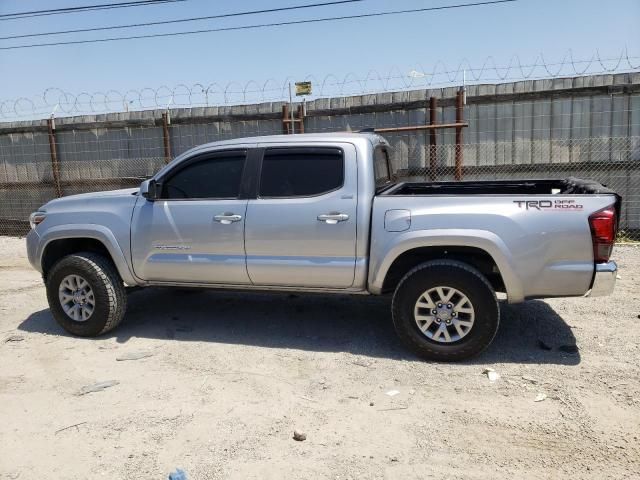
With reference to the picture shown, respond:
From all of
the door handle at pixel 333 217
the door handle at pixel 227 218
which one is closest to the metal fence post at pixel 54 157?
the door handle at pixel 227 218

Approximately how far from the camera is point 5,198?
12555mm

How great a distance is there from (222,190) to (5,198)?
988cm

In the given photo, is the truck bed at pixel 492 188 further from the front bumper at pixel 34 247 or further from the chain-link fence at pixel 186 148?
the front bumper at pixel 34 247

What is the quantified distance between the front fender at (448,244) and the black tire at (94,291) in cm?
257

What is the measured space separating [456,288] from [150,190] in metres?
2.97

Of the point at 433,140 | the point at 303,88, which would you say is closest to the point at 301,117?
the point at 303,88

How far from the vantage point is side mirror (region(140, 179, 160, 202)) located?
5129mm

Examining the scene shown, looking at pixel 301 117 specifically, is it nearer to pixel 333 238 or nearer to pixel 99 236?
pixel 99 236

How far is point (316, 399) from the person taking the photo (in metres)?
3.93

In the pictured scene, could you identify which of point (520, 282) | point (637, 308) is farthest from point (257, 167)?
point (637, 308)

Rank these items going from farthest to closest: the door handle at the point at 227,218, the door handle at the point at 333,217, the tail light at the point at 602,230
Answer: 1. the door handle at the point at 227,218
2. the door handle at the point at 333,217
3. the tail light at the point at 602,230

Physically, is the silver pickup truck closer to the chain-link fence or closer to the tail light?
the tail light

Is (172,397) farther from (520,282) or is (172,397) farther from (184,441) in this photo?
(520,282)

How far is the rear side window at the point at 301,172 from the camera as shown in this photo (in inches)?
187
